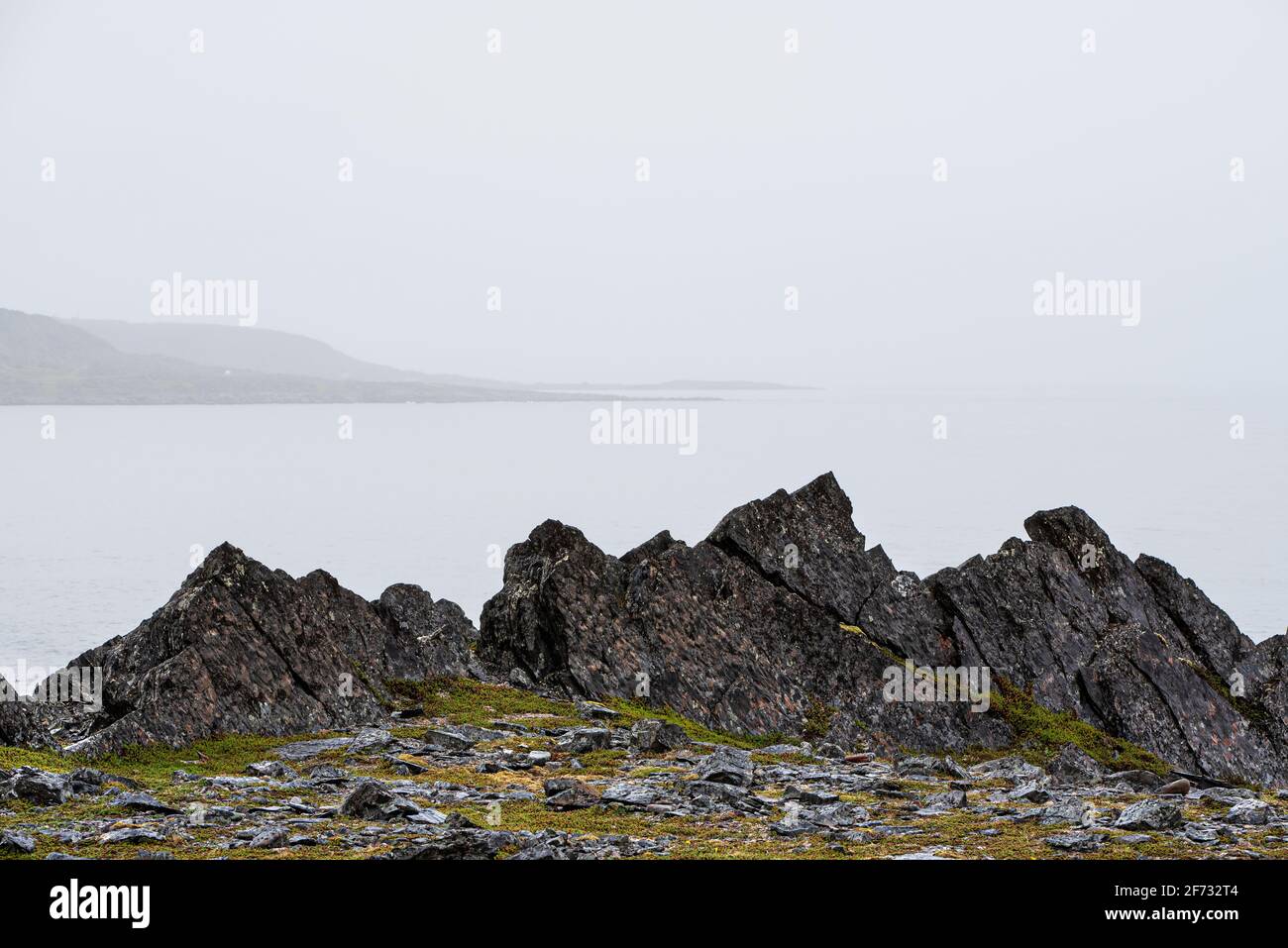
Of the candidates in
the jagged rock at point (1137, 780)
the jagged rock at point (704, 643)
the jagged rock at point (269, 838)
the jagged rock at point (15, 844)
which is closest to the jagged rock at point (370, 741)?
the jagged rock at point (704, 643)

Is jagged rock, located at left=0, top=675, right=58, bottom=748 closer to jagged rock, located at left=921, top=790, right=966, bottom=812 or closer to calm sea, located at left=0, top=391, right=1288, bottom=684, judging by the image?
jagged rock, located at left=921, top=790, right=966, bottom=812

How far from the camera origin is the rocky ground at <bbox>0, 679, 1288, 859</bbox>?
18.6 meters

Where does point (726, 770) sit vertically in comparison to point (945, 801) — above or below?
above

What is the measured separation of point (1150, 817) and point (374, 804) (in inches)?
527

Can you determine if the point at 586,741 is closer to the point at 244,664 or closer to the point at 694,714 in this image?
the point at 694,714

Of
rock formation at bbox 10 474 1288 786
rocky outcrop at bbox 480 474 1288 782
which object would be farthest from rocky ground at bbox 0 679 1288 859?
rocky outcrop at bbox 480 474 1288 782

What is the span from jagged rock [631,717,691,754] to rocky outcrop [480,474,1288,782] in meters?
5.14

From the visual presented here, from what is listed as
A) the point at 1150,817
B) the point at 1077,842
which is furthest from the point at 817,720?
the point at 1077,842

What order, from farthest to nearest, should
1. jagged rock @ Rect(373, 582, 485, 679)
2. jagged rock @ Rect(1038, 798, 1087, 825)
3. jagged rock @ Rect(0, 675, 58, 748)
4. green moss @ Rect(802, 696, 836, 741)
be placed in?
jagged rock @ Rect(373, 582, 485, 679)
green moss @ Rect(802, 696, 836, 741)
jagged rock @ Rect(0, 675, 58, 748)
jagged rock @ Rect(1038, 798, 1087, 825)

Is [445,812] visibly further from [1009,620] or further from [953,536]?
[953,536]

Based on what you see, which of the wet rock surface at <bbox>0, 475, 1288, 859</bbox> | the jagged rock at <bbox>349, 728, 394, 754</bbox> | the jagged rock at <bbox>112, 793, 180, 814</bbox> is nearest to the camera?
the wet rock surface at <bbox>0, 475, 1288, 859</bbox>

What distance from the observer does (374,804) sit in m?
20.7
